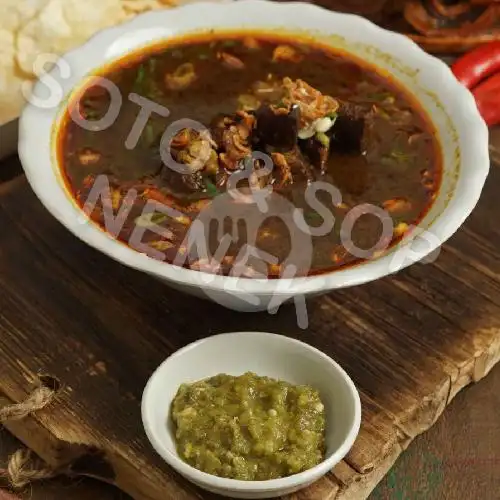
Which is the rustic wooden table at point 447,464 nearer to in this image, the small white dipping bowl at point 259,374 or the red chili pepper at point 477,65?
the small white dipping bowl at point 259,374

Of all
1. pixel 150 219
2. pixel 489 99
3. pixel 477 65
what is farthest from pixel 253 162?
pixel 477 65

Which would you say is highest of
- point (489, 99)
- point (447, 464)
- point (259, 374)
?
point (489, 99)

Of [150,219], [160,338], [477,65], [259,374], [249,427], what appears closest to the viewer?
[249,427]

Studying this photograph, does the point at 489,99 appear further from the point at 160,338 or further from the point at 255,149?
the point at 160,338

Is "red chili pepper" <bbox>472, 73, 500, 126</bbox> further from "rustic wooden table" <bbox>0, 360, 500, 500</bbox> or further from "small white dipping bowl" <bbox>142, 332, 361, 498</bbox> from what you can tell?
"small white dipping bowl" <bbox>142, 332, 361, 498</bbox>

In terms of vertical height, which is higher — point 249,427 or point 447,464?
point 249,427

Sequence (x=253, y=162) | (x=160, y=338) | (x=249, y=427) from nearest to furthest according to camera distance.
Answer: (x=249, y=427) → (x=160, y=338) → (x=253, y=162)

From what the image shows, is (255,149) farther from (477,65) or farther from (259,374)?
(477,65)

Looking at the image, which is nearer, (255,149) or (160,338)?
(160,338)

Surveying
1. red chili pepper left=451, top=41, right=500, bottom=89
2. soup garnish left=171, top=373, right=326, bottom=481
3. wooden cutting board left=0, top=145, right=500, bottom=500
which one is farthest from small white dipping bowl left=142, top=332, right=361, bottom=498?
red chili pepper left=451, top=41, right=500, bottom=89
